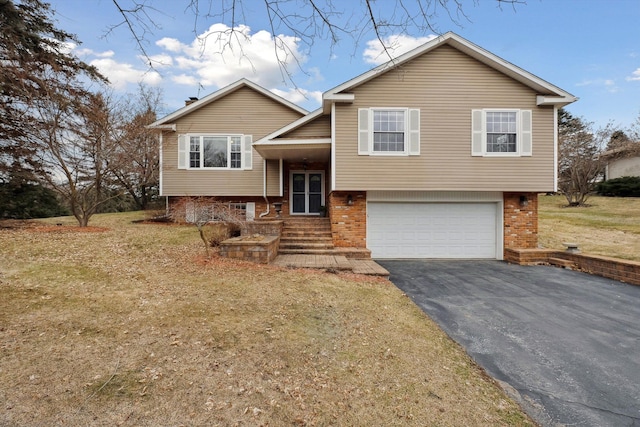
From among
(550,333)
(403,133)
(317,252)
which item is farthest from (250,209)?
(550,333)

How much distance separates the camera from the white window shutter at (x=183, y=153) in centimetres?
1305

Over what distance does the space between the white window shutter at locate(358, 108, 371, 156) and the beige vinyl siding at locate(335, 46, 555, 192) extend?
32 cm

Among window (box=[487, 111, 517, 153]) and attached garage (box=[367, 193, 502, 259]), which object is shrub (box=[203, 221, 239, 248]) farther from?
window (box=[487, 111, 517, 153])

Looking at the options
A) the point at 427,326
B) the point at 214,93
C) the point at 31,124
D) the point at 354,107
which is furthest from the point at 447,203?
→ the point at 31,124

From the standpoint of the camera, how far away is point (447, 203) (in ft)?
34.9

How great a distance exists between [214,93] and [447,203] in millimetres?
10093

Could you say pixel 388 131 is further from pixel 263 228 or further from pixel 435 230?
pixel 263 228

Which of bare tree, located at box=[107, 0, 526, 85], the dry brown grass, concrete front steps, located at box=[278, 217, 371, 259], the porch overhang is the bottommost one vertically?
the dry brown grass

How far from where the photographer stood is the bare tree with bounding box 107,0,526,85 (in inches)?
107

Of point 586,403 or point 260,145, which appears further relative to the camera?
point 260,145

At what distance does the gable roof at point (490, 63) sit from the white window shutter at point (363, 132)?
592 millimetres

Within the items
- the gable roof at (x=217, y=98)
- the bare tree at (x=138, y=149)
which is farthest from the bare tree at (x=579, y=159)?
the bare tree at (x=138, y=149)

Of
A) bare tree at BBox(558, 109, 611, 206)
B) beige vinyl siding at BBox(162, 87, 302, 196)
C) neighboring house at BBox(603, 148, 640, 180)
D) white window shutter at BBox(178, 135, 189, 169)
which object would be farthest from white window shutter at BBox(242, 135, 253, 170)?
neighboring house at BBox(603, 148, 640, 180)

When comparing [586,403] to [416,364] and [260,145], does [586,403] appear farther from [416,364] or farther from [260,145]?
[260,145]
